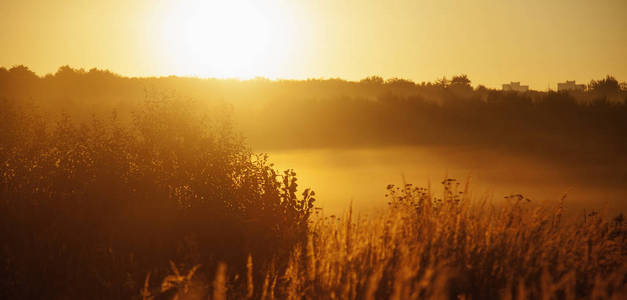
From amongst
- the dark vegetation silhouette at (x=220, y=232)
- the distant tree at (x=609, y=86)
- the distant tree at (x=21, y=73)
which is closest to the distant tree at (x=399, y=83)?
the distant tree at (x=609, y=86)

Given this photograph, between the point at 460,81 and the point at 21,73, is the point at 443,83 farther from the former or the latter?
the point at 21,73

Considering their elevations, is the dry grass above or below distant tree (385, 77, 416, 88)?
below

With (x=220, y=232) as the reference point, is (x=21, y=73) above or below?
above

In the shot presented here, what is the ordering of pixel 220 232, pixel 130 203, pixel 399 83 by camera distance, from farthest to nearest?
1. pixel 399 83
2. pixel 130 203
3. pixel 220 232

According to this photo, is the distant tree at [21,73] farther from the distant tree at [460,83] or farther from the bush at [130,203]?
the bush at [130,203]

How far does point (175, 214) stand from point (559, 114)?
36571mm

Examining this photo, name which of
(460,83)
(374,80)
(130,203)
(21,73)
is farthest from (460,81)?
(130,203)

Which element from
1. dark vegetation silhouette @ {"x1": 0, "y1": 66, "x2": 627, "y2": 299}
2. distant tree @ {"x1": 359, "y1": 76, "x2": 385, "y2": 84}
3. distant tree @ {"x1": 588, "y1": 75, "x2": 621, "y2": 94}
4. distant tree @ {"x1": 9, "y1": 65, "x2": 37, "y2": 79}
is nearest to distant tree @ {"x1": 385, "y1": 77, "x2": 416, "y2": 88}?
distant tree @ {"x1": 359, "y1": 76, "x2": 385, "y2": 84}

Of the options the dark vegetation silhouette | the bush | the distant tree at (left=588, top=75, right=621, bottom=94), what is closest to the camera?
the dark vegetation silhouette

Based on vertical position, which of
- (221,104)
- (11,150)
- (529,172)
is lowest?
(529,172)

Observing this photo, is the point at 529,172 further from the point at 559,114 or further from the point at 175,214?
the point at 175,214

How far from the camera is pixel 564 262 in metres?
7.24

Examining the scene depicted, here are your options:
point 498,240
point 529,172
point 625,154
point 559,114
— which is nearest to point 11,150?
point 498,240

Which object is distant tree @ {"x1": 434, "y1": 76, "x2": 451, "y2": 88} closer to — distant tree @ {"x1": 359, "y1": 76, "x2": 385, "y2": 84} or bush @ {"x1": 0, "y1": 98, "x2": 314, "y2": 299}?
distant tree @ {"x1": 359, "y1": 76, "x2": 385, "y2": 84}
